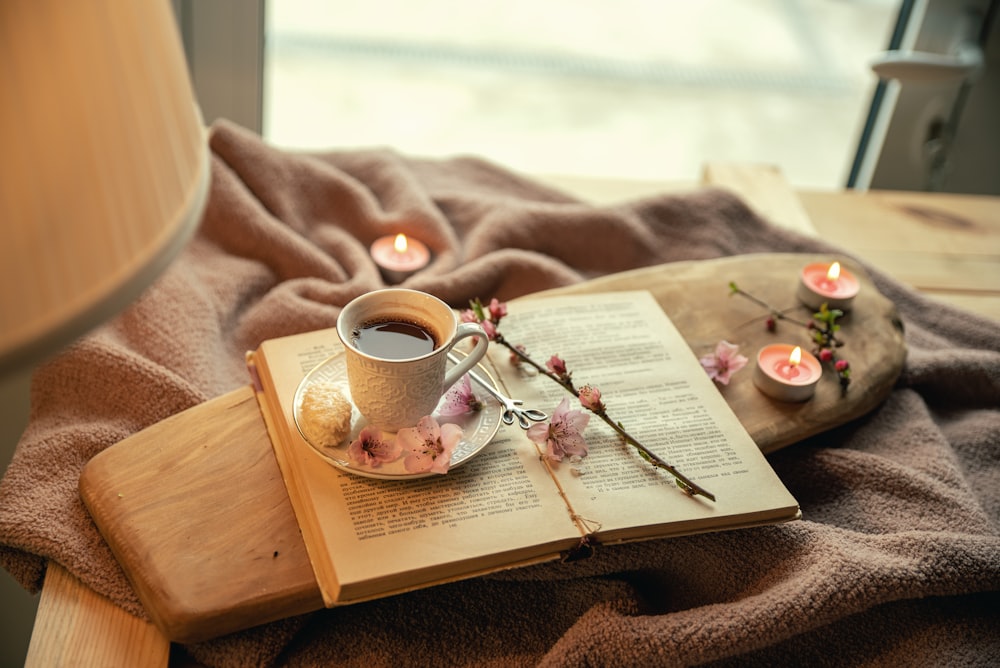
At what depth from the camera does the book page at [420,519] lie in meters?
0.68

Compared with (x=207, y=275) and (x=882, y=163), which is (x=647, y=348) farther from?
(x=882, y=163)

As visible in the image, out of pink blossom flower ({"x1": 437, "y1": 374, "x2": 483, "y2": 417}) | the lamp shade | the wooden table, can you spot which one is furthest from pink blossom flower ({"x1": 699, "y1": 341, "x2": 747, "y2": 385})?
the lamp shade

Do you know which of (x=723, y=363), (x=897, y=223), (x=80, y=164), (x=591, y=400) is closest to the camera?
(x=80, y=164)

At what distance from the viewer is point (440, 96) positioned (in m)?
2.21

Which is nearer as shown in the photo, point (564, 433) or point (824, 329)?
point (564, 433)

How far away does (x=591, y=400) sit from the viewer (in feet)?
2.68

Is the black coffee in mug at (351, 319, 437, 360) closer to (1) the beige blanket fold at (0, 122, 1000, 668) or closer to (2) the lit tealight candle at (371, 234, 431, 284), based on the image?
(1) the beige blanket fold at (0, 122, 1000, 668)

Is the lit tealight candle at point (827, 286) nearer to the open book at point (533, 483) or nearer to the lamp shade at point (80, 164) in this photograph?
the open book at point (533, 483)

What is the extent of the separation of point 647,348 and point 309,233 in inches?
20.0

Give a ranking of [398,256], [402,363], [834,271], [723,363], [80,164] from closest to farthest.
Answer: [80,164], [402,363], [723,363], [834,271], [398,256]

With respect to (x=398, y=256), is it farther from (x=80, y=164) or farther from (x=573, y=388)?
(x=80, y=164)

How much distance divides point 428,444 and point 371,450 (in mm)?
46

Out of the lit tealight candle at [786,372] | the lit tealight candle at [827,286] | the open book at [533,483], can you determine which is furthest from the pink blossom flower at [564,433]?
the lit tealight candle at [827,286]

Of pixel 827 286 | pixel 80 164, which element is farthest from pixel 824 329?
pixel 80 164
